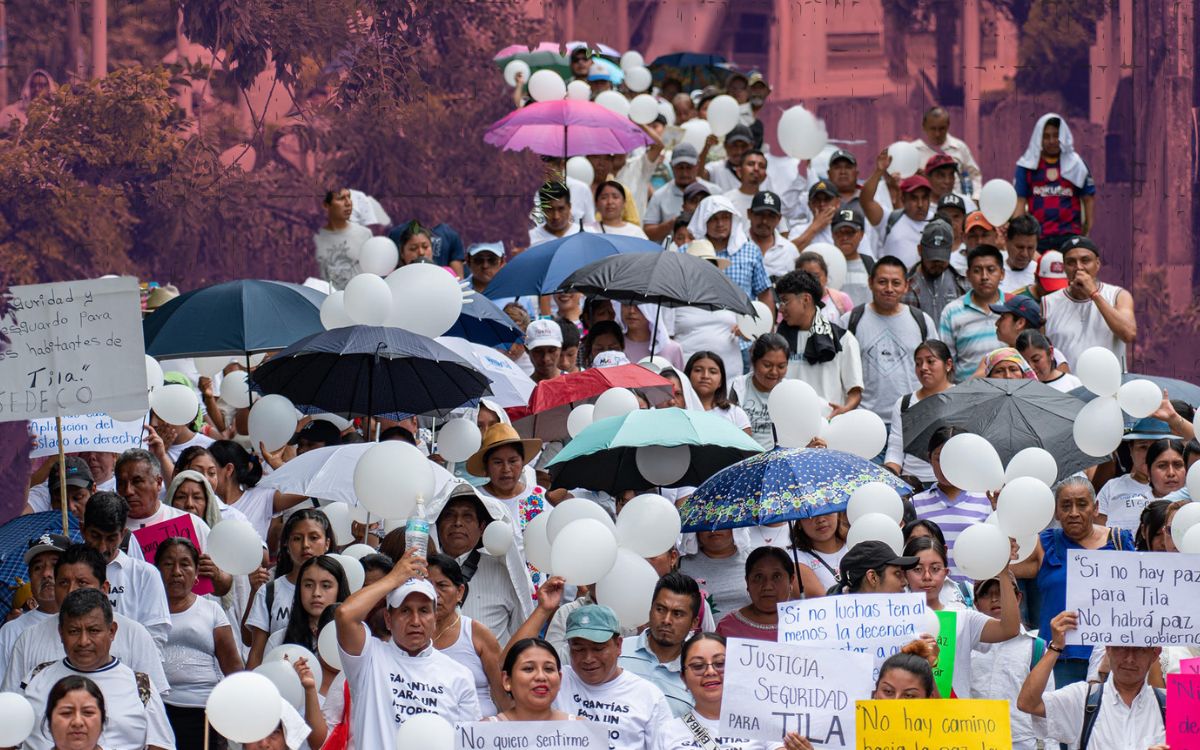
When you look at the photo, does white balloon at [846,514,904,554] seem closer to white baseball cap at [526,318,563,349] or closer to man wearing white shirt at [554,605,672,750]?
man wearing white shirt at [554,605,672,750]

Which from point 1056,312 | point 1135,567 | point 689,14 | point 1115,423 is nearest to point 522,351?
point 1056,312

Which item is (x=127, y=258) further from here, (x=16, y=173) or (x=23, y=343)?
(x=23, y=343)

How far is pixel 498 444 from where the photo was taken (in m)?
10.2

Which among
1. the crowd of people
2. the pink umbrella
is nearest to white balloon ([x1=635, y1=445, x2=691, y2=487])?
the crowd of people

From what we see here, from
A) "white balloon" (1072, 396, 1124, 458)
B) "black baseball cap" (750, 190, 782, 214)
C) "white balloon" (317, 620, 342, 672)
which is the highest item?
"black baseball cap" (750, 190, 782, 214)

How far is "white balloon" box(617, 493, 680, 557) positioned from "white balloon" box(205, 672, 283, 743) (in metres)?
1.95

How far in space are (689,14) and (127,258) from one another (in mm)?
5793

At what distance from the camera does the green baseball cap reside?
8.07 m

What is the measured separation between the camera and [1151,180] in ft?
59.0

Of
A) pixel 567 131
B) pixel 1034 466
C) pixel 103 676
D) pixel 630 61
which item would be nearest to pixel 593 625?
pixel 103 676

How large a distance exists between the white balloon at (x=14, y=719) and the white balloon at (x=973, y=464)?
4012 millimetres

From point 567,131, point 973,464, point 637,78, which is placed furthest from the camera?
point 637,78

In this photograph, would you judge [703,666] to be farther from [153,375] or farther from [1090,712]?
[153,375]

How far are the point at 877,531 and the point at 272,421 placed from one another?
3.16 m
